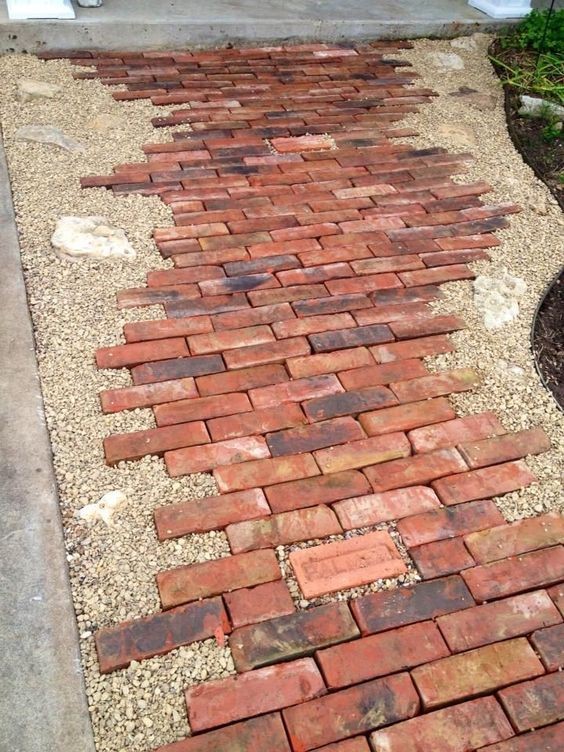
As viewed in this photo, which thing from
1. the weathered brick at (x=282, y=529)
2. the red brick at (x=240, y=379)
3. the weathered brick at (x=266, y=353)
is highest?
the weathered brick at (x=266, y=353)

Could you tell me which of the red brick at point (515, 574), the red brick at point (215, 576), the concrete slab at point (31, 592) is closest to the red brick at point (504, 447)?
the red brick at point (515, 574)

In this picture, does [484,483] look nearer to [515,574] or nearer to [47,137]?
[515,574]

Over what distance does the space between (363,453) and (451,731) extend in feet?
2.97

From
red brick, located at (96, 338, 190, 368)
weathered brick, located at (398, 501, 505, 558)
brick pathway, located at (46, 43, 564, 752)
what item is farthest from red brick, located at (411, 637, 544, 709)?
red brick, located at (96, 338, 190, 368)

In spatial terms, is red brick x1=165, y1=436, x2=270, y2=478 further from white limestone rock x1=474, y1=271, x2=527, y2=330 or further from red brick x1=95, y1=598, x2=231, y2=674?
white limestone rock x1=474, y1=271, x2=527, y2=330

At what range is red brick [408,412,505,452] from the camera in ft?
8.08

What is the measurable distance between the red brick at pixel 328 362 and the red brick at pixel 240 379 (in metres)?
0.05

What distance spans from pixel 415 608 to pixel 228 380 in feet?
3.45

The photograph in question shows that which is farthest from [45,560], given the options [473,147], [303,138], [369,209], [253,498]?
[473,147]

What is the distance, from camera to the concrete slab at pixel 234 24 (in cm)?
468

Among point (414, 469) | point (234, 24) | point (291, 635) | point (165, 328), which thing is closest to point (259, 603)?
point (291, 635)

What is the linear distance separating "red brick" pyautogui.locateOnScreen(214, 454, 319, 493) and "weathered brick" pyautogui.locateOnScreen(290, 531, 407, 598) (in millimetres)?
277

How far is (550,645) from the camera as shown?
6.41 feet

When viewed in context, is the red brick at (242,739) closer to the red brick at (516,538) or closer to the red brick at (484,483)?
the red brick at (516,538)
